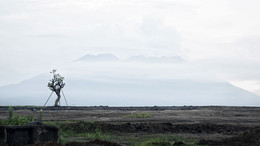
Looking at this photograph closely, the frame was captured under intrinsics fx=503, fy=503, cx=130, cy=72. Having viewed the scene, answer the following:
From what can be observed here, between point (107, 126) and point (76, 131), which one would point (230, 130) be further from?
point (76, 131)

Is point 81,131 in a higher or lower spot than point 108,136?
higher

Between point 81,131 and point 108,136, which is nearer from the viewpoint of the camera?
point 108,136

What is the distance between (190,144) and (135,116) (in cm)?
2629

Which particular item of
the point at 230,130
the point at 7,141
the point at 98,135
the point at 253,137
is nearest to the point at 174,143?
the point at 253,137

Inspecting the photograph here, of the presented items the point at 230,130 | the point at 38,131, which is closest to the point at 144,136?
the point at 230,130

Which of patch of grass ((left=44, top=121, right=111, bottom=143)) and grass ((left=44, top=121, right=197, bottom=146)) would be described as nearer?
grass ((left=44, top=121, right=197, bottom=146))

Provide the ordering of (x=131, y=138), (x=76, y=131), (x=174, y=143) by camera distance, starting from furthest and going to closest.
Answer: (x=76, y=131)
(x=131, y=138)
(x=174, y=143)

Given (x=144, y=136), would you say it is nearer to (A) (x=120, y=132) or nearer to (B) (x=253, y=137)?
(A) (x=120, y=132)

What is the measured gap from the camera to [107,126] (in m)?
37.5

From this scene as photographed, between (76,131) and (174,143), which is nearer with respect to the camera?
(174,143)

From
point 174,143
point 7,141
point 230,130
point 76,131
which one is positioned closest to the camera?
point 7,141

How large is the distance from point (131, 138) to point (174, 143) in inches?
203

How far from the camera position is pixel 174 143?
89.8 ft

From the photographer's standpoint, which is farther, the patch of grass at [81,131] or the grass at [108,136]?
the patch of grass at [81,131]
